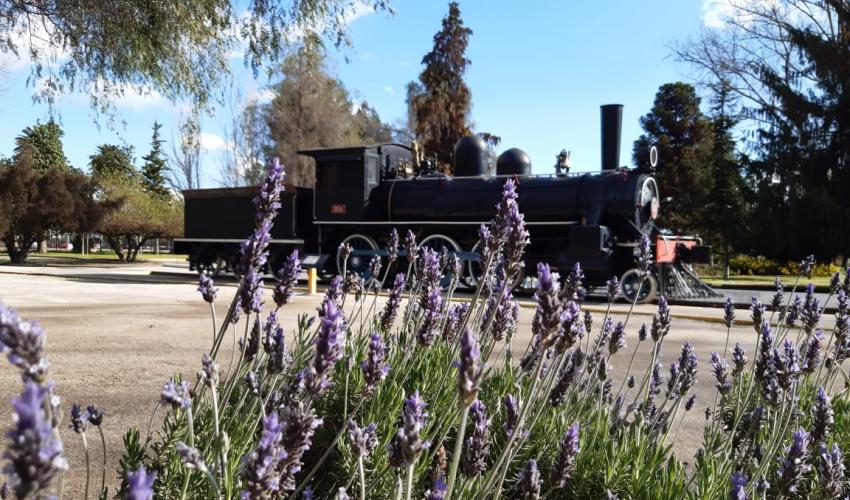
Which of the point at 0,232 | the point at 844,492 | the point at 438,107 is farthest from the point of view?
the point at 438,107

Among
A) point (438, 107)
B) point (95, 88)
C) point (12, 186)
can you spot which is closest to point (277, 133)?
point (438, 107)

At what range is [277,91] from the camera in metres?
38.6

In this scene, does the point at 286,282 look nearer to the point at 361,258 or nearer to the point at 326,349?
the point at 326,349

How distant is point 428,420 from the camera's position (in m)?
2.14

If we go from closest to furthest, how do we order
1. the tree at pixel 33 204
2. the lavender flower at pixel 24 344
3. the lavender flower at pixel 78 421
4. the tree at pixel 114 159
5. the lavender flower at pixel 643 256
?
the lavender flower at pixel 24 344 < the lavender flower at pixel 78 421 < the lavender flower at pixel 643 256 < the tree at pixel 33 204 < the tree at pixel 114 159

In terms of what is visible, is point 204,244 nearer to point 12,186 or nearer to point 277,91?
point 12,186

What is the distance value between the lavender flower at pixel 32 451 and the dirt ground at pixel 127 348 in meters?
2.01

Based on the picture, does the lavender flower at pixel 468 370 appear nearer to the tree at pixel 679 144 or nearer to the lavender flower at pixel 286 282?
the lavender flower at pixel 286 282

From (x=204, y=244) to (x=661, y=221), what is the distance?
22757 mm

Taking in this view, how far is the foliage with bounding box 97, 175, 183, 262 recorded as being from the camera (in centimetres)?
3069

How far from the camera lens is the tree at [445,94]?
35.2 m

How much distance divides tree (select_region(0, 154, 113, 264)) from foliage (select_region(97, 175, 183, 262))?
5.41 ft

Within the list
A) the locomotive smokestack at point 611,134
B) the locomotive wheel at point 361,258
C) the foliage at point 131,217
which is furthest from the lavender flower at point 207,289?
the foliage at point 131,217

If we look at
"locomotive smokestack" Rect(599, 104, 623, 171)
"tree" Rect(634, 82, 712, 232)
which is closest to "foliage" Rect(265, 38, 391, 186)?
"tree" Rect(634, 82, 712, 232)
